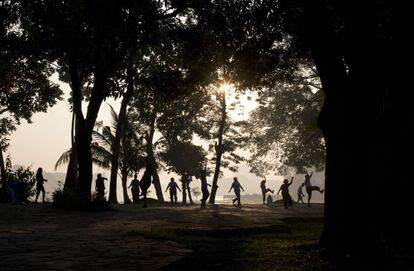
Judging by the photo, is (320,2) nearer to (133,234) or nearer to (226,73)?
(133,234)

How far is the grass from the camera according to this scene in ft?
18.9

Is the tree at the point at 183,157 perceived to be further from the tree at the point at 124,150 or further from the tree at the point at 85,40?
the tree at the point at 85,40

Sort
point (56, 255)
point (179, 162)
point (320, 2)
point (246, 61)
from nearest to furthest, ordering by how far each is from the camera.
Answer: point (56, 255) < point (320, 2) < point (246, 61) < point (179, 162)

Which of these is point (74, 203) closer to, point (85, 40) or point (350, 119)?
point (85, 40)

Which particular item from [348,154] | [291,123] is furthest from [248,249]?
[291,123]

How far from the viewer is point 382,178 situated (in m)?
8.53

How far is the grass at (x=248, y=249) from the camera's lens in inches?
227

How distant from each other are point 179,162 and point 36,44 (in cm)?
2764

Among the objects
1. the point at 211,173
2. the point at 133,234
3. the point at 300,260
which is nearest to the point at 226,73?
the point at 133,234

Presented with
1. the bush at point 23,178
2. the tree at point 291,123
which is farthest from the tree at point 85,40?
the tree at point 291,123

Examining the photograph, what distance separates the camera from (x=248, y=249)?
717 centimetres

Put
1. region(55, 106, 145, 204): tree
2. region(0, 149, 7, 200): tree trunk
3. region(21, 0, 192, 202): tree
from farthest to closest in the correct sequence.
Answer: region(55, 106, 145, 204): tree, region(0, 149, 7, 200): tree trunk, region(21, 0, 192, 202): tree

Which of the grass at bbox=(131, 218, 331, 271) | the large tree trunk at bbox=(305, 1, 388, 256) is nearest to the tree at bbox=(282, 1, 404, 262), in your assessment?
the large tree trunk at bbox=(305, 1, 388, 256)

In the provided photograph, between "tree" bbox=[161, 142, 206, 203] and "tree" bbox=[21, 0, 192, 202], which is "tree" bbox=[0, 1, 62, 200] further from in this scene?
"tree" bbox=[161, 142, 206, 203]
